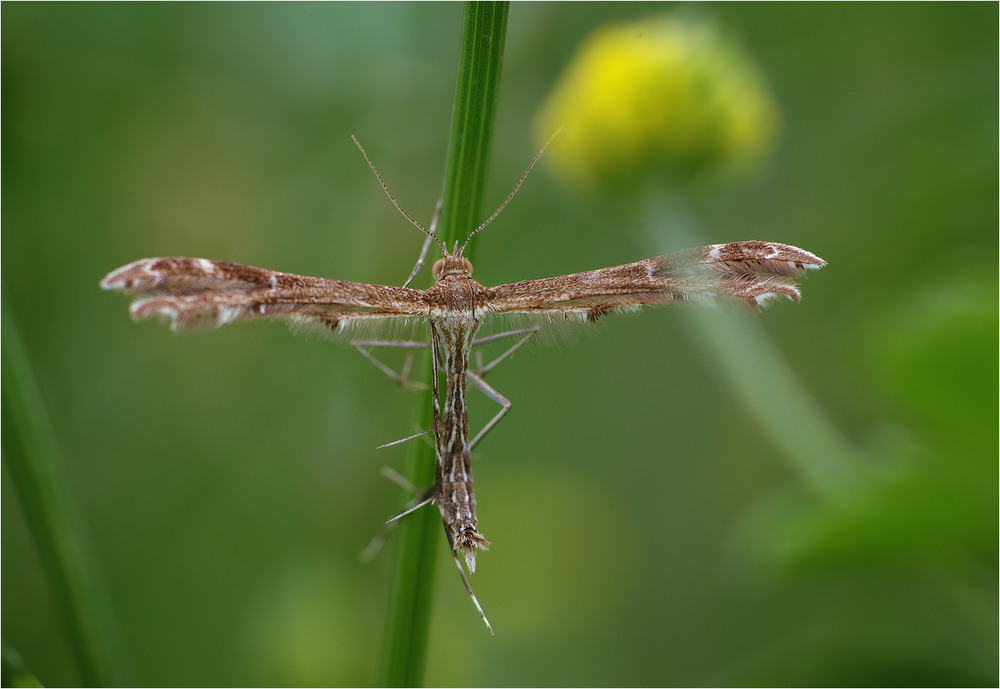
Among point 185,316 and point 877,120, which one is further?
point 877,120

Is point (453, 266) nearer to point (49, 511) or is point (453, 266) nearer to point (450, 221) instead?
point (450, 221)

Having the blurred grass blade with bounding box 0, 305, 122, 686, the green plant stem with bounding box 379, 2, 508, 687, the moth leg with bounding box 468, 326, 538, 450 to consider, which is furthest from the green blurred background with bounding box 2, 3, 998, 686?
A: the blurred grass blade with bounding box 0, 305, 122, 686

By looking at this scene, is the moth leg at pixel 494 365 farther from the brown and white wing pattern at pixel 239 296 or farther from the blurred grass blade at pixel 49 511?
the blurred grass blade at pixel 49 511

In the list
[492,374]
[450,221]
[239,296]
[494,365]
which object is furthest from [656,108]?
[239,296]

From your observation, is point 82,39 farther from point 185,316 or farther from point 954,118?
point 954,118

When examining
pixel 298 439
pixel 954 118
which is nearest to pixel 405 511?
pixel 298 439

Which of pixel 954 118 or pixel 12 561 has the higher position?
pixel 954 118

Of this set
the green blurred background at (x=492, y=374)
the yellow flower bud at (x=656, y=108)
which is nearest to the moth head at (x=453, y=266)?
the green blurred background at (x=492, y=374)
